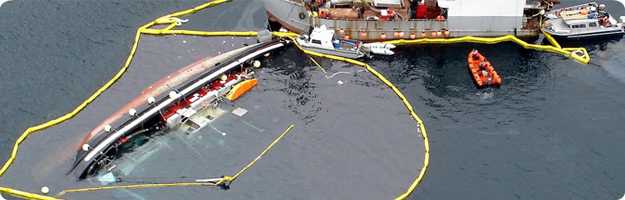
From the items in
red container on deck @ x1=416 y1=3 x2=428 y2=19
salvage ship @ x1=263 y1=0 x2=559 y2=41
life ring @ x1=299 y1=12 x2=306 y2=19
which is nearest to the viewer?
salvage ship @ x1=263 y1=0 x2=559 y2=41

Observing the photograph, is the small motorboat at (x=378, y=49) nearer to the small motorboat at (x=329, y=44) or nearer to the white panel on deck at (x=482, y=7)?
the small motorboat at (x=329, y=44)

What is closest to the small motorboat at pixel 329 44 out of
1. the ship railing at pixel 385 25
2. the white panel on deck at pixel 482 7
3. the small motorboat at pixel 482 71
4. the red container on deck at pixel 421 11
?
the ship railing at pixel 385 25

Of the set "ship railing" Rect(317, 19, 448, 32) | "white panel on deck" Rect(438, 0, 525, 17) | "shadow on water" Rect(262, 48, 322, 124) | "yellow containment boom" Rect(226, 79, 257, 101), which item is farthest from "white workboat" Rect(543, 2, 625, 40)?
"yellow containment boom" Rect(226, 79, 257, 101)

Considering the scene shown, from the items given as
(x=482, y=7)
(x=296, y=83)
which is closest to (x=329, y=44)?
(x=296, y=83)

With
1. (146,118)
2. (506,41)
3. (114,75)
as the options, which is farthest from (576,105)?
(114,75)

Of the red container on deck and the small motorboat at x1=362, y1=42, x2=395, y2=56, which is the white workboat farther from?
the small motorboat at x1=362, y1=42, x2=395, y2=56

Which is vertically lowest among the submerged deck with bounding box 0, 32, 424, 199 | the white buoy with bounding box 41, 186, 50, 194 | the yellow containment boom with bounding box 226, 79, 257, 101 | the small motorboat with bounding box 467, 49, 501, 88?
the white buoy with bounding box 41, 186, 50, 194
